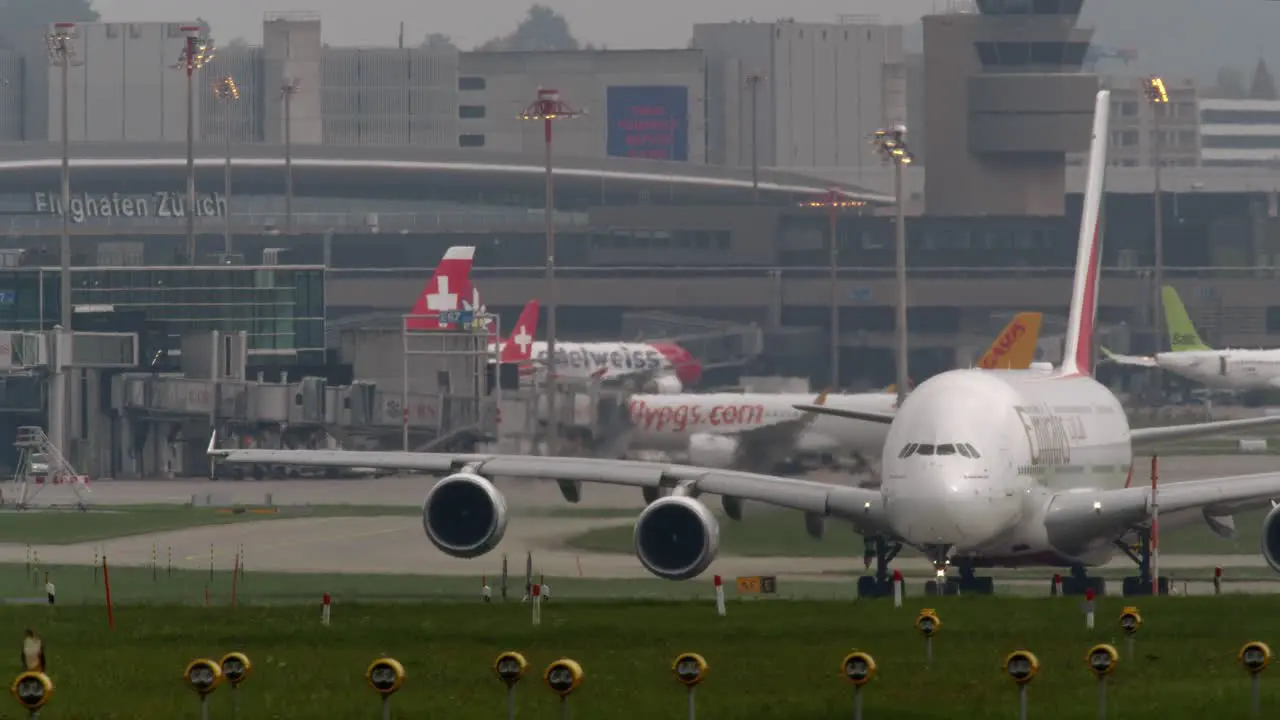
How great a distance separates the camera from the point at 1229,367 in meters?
152

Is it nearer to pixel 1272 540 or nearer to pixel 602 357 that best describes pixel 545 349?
pixel 602 357

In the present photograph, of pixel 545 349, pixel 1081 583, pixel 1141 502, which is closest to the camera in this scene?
pixel 1141 502

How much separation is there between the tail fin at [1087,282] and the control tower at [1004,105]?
124040 mm

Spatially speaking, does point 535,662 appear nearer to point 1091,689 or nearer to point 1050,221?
point 1091,689

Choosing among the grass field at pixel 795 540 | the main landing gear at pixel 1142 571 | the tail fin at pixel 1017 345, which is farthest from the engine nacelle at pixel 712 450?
the main landing gear at pixel 1142 571

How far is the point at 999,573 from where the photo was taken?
55.8m

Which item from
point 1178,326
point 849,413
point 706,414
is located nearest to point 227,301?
point 706,414

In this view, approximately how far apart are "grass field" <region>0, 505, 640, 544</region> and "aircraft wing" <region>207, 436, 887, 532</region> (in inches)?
712

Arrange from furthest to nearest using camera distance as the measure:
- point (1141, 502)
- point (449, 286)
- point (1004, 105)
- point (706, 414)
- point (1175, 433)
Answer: point (1004, 105)
point (449, 286)
point (706, 414)
point (1175, 433)
point (1141, 502)

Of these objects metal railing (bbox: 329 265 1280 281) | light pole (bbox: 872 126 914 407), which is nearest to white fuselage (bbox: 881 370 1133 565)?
light pole (bbox: 872 126 914 407)

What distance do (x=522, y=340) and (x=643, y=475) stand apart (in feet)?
295

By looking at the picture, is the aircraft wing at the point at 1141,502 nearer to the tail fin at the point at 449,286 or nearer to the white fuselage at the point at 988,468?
the white fuselage at the point at 988,468

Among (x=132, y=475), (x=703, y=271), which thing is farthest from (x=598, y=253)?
(x=132, y=475)

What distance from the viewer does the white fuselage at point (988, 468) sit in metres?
42.7
